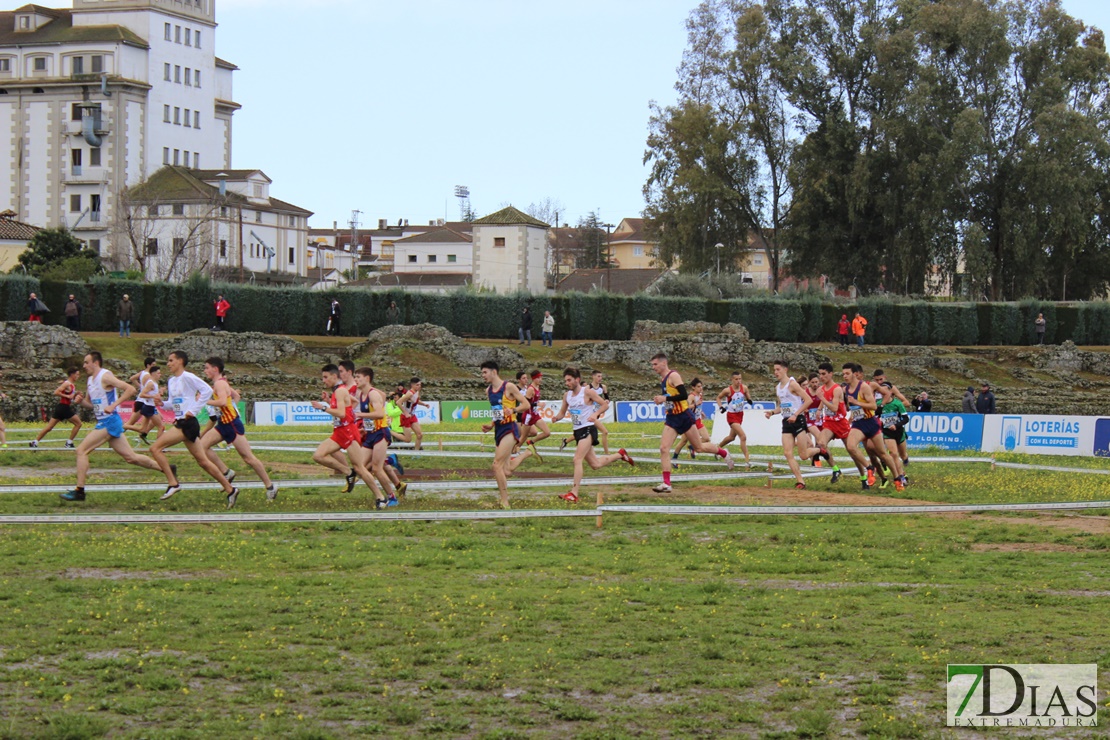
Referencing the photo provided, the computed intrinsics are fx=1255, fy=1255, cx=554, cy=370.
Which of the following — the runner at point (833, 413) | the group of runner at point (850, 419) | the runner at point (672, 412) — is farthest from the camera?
the runner at point (833, 413)

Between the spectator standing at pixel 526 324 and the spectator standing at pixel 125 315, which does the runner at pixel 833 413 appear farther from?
the spectator standing at pixel 526 324

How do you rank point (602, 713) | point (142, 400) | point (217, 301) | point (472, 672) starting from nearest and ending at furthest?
point (602, 713) → point (472, 672) → point (142, 400) → point (217, 301)

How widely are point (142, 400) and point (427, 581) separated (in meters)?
9.75

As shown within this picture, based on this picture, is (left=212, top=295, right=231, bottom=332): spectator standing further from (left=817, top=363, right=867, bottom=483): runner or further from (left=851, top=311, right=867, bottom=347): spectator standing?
(left=817, top=363, right=867, bottom=483): runner

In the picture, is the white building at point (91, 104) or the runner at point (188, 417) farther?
the white building at point (91, 104)

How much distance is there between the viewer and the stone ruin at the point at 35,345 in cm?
4125

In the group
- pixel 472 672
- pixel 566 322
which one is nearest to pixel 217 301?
pixel 566 322

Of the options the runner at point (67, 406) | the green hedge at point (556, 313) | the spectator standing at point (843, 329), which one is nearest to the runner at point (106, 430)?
the runner at point (67, 406)

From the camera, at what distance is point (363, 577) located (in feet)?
36.7

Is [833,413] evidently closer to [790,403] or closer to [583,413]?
[790,403]

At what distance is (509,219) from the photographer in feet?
318

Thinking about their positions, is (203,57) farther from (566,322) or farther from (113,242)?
(566,322)

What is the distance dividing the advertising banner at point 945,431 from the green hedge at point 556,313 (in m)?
30.3

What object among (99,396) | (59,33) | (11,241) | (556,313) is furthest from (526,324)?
(59,33)
